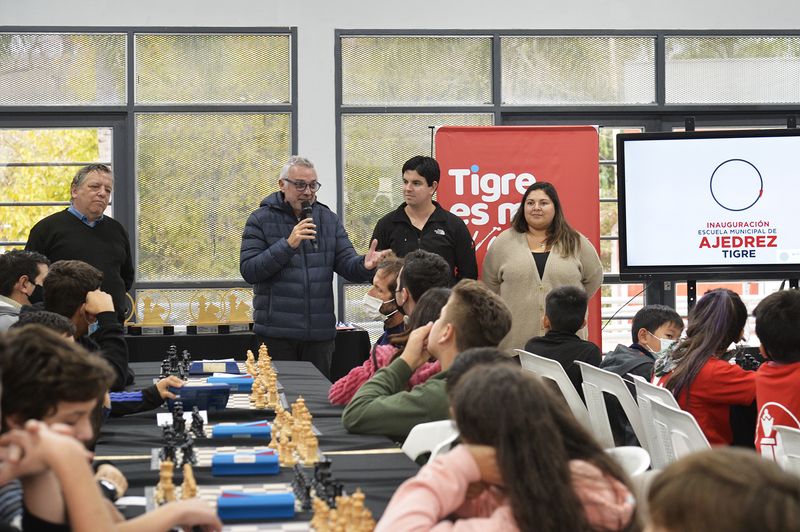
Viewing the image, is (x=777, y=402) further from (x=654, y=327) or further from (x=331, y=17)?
(x=331, y=17)

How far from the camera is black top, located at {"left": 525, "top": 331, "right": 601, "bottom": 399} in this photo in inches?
170

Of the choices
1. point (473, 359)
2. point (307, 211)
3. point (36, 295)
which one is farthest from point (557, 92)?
point (473, 359)

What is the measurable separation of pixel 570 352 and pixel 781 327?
117cm

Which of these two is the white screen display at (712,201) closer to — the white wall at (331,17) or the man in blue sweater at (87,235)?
the white wall at (331,17)

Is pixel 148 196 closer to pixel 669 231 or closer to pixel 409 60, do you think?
pixel 409 60

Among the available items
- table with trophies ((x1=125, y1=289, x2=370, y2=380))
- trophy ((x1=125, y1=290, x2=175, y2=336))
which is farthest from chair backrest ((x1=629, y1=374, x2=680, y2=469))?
trophy ((x1=125, y1=290, x2=175, y2=336))

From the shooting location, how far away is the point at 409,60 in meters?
7.84

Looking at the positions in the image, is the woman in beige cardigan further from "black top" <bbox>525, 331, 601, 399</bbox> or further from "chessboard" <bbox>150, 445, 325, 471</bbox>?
"chessboard" <bbox>150, 445, 325, 471</bbox>

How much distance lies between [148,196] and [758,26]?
4.75 metres

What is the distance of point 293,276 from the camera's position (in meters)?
5.85

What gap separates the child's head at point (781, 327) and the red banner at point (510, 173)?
329 cm

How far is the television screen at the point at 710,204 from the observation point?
643 cm

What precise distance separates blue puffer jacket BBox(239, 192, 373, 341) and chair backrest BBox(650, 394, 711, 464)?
2.73 metres

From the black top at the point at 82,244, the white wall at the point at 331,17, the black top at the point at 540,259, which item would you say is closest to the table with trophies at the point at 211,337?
the black top at the point at 82,244
